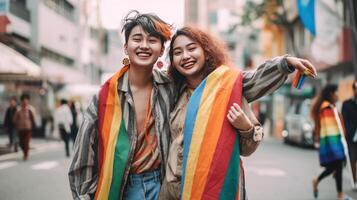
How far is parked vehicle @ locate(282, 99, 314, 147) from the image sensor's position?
2169cm

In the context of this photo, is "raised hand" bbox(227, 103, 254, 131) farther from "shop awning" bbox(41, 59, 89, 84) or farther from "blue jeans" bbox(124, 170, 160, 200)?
"shop awning" bbox(41, 59, 89, 84)

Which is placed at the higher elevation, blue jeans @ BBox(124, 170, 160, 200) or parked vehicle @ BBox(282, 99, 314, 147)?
blue jeans @ BBox(124, 170, 160, 200)

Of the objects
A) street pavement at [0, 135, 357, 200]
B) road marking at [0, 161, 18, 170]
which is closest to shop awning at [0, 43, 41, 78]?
street pavement at [0, 135, 357, 200]

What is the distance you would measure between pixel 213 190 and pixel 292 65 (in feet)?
2.46

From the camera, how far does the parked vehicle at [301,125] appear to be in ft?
71.2

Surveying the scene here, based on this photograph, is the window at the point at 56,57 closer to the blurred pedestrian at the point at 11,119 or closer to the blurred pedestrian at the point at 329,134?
the blurred pedestrian at the point at 11,119

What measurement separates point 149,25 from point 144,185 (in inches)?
34.8

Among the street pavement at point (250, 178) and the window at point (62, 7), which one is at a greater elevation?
the window at point (62, 7)

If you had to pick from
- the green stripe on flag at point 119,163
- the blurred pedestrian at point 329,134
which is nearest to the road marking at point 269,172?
the blurred pedestrian at point 329,134

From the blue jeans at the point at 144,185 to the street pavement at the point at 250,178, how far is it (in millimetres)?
5778

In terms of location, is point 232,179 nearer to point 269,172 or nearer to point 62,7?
point 269,172

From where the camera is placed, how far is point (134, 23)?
345 cm

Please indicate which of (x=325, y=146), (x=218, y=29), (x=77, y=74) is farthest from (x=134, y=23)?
(x=218, y=29)

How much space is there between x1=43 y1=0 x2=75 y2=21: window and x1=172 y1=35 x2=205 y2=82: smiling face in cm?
3640
